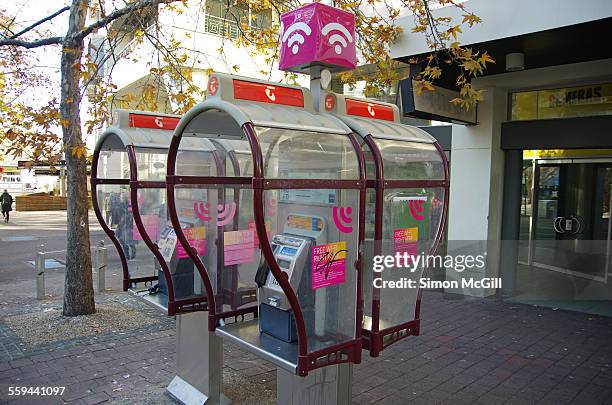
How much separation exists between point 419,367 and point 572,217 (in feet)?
14.7

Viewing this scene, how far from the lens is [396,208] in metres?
3.19

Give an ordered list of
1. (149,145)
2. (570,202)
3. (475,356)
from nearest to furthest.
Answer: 1. (149,145)
2. (475,356)
3. (570,202)

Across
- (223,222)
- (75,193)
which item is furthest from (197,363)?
(75,193)

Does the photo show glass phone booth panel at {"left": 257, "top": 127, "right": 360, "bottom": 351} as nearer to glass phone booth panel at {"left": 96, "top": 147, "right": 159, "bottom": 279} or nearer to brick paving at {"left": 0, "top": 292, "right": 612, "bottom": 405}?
brick paving at {"left": 0, "top": 292, "right": 612, "bottom": 405}

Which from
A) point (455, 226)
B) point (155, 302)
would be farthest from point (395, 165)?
point (455, 226)

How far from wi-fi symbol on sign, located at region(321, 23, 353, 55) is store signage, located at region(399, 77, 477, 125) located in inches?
133

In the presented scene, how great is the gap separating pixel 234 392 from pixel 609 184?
20.9 feet

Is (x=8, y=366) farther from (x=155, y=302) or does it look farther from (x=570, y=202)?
(x=570, y=202)

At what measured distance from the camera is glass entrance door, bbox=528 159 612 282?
7496mm

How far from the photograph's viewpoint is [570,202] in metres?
7.85

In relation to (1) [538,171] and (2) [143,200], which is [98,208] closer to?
(2) [143,200]

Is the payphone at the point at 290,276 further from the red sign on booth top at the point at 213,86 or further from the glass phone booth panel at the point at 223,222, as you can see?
the red sign on booth top at the point at 213,86

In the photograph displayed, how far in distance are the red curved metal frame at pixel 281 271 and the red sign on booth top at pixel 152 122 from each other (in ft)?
7.34

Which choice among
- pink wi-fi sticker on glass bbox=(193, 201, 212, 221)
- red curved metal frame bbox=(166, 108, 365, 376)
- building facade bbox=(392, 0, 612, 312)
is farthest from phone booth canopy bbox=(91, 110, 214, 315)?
building facade bbox=(392, 0, 612, 312)
